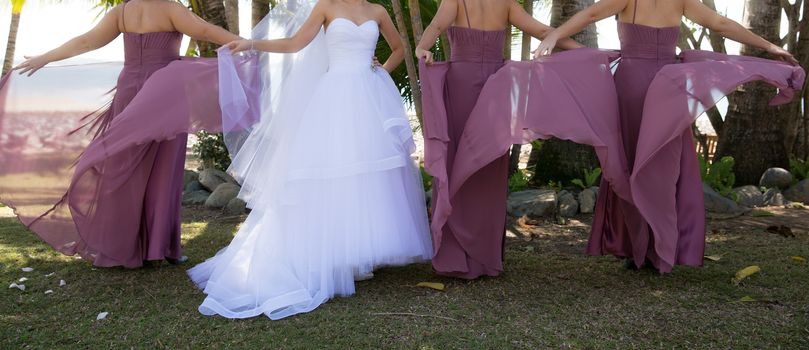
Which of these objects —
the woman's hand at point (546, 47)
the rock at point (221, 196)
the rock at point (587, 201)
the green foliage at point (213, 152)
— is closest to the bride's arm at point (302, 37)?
the woman's hand at point (546, 47)

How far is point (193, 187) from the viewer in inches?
386

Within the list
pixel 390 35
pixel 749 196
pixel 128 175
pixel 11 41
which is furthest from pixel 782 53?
pixel 11 41

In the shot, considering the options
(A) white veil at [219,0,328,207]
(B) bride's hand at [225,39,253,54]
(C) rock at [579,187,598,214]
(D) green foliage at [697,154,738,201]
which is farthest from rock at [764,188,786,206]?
(B) bride's hand at [225,39,253,54]

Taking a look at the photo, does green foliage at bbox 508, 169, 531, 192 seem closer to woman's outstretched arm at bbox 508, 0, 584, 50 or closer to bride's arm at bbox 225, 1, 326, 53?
woman's outstretched arm at bbox 508, 0, 584, 50

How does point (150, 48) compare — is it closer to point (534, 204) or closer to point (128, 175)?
point (128, 175)

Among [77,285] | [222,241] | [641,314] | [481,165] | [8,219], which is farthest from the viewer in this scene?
[8,219]

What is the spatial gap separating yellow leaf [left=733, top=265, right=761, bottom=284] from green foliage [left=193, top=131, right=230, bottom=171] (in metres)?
7.63

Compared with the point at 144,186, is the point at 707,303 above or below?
below

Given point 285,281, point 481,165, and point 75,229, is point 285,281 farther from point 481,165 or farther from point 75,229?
point 75,229

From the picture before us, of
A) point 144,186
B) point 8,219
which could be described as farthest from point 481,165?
point 8,219

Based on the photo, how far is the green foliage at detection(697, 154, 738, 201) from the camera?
861cm

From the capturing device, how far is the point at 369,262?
4.84 metres

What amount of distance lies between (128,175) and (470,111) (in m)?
2.41

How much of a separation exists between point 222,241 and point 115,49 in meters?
1.83
